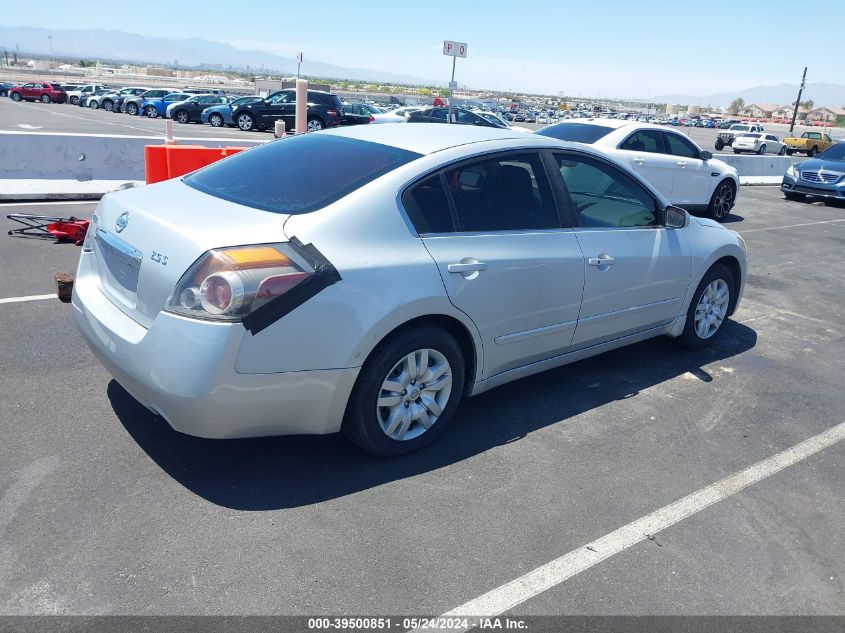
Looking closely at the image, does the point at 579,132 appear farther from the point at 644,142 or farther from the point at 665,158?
the point at 665,158

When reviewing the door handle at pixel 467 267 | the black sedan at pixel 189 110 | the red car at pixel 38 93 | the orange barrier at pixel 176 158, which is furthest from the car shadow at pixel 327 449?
the red car at pixel 38 93

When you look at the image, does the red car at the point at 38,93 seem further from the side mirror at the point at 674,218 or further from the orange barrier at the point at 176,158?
the side mirror at the point at 674,218

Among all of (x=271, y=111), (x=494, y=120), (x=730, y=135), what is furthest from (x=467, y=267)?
(x=730, y=135)

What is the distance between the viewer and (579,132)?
1123 centimetres

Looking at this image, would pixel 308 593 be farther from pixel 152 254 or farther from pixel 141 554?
pixel 152 254

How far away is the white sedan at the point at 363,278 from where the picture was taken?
313cm

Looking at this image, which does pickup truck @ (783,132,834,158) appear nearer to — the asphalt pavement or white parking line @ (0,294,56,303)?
the asphalt pavement

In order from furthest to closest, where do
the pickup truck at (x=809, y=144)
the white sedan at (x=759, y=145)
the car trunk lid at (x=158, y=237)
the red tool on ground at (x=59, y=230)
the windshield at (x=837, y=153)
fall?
the pickup truck at (x=809, y=144) → the white sedan at (x=759, y=145) → the windshield at (x=837, y=153) → the red tool on ground at (x=59, y=230) → the car trunk lid at (x=158, y=237)

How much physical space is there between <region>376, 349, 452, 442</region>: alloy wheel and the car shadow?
0.60 ft

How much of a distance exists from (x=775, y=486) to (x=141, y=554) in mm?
3173

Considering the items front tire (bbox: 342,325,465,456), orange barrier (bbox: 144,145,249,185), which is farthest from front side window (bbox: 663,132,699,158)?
front tire (bbox: 342,325,465,456)

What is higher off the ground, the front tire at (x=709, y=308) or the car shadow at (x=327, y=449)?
the front tire at (x=709, y=308)

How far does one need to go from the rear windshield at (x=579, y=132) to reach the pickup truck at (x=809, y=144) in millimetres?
37155

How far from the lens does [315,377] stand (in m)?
3.30
